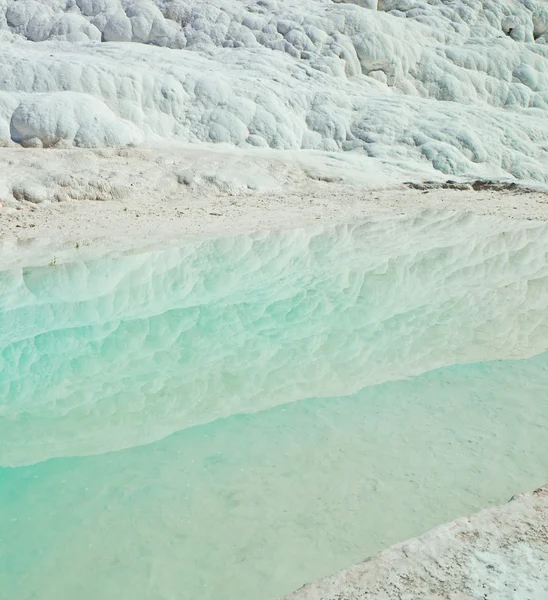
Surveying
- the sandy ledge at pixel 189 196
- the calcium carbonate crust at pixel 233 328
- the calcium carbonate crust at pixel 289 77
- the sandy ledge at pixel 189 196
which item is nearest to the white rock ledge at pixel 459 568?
the calcium carbonate crust at pixel 233 328

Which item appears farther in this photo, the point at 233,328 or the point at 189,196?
the point at 189,196

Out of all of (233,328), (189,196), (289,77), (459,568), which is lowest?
(189,196)

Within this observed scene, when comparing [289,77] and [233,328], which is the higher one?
[289,77]

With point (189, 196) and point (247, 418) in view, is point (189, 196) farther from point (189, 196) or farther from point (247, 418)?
point (247, 418)

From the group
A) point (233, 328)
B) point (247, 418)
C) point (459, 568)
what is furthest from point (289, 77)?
point (459, 568)

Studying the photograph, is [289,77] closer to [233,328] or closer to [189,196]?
[189,196]

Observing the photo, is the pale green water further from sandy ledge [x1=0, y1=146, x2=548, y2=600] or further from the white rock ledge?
sandy ledge [x1=0, y1=146, x2=548, y2=600]

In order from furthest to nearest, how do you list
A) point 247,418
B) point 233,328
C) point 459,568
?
1. point 233,328
2. point 247,418
3. point 459,568

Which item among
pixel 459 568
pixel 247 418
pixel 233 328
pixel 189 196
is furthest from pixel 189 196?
pixel 459 568

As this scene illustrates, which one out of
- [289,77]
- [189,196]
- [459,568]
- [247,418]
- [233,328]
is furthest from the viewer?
[289,77]
